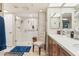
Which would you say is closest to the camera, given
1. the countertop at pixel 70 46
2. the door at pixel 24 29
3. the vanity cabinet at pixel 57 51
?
the countertop at pixel 70 46

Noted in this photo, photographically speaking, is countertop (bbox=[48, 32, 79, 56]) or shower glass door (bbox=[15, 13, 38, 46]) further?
shower glass door (bbox=[15, 13, 38, 46])

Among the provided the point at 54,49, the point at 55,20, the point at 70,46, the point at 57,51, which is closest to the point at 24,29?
the point at 54,49

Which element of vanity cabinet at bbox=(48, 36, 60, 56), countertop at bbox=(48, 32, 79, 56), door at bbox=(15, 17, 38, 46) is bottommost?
vanity cabinet at bbox=(48, 36, 60, 56)

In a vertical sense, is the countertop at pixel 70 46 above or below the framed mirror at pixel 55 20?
below

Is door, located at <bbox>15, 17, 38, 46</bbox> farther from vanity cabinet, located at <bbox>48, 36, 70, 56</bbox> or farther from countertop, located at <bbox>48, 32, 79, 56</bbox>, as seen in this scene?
countertop, located at <bbox>48, 32, 79, 56</bbox>

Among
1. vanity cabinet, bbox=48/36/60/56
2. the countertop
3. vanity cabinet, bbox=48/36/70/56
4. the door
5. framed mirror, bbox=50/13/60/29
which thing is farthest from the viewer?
framed mirror, bbox=50/13/60/29

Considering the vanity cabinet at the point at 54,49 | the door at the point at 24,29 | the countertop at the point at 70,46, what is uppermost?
the door at the point at 24,29

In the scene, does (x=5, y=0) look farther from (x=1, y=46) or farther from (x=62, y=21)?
(x=62, y=21)

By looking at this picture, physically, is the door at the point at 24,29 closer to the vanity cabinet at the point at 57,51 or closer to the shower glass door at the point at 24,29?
the shower glass door at the point at 24,29

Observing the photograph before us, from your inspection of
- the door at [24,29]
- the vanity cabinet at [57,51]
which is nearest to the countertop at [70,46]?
the vanity cabinet at [57,51]

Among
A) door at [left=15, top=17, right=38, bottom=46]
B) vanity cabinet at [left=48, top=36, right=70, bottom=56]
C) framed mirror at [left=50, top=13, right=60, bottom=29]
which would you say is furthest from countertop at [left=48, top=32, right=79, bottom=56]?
framed mirror at [left=50, top=13, right=60, bottom=29]

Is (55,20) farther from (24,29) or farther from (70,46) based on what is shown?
(70,46)

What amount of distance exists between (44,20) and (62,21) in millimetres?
642

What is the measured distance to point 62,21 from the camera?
170 inches
